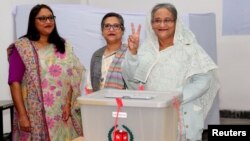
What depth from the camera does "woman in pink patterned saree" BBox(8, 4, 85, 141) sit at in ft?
7.23

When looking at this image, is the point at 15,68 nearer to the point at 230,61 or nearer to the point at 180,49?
the point at 180,49

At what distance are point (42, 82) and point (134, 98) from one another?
105 centimetres

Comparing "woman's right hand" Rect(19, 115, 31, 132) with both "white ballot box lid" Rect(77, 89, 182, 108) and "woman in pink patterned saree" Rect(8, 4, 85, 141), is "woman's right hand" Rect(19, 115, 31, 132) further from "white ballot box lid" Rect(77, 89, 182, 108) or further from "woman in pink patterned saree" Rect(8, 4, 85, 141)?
"white ballot box lid" Rect(77, 89, 182, 108)

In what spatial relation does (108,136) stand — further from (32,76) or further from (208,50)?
(208,50)

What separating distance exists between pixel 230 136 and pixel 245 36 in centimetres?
302

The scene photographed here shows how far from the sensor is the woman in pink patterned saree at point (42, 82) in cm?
221

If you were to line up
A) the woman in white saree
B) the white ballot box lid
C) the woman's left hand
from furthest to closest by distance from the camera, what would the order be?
the woman's left hand
the woman in white saree
the white ballot box lid

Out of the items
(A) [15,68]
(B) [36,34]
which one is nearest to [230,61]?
(B) [36,34]

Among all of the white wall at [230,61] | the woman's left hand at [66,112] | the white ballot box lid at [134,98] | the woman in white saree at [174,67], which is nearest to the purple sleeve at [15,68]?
the woman's left hand at [66,112]

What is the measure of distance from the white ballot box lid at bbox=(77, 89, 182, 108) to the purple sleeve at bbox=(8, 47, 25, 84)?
91cm

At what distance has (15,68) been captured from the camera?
219 cm

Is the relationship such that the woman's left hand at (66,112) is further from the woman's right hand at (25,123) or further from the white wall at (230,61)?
the white wall at (230,61)

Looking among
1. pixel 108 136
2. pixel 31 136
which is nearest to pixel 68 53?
pixel 31 136

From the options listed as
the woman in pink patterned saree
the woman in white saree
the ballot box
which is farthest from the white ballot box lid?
the woman in pink patterned saree
